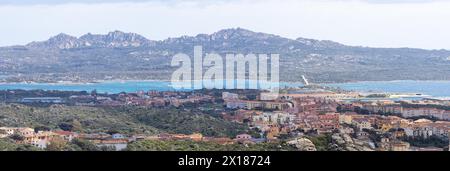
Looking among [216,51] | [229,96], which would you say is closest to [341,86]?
[216,51]

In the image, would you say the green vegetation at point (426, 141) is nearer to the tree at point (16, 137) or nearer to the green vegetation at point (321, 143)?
the green vegetation at point (321, 143)

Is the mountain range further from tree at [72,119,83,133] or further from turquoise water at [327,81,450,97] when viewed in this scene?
tree at [72,119,83,133]

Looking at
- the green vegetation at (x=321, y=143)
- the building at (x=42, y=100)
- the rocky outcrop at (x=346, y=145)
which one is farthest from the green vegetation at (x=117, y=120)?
the green vegetation at (x=321, y=143)

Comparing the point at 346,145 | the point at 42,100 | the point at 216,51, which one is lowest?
the point at 42,100

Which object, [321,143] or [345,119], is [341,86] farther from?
[321,143]

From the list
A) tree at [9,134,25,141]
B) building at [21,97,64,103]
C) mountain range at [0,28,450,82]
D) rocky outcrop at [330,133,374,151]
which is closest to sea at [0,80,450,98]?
mountain range at [0,28,450,82]

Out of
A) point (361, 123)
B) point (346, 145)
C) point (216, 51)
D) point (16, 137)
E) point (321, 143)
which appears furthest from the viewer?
point (216, 51)
